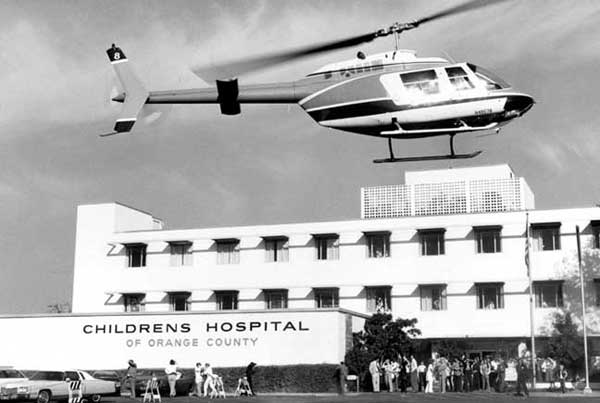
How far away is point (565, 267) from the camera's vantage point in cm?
5131

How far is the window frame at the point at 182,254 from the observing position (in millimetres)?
58812

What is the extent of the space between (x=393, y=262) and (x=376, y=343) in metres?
10.3

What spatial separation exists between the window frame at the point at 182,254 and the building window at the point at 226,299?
290 cm

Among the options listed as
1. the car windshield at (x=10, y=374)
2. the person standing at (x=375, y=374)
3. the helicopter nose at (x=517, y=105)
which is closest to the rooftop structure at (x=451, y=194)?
the person standing at (x=375, y=374)

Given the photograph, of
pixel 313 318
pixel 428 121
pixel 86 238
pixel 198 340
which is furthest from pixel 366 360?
pixel 86 238

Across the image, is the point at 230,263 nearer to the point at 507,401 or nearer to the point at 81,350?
the point at 81,350

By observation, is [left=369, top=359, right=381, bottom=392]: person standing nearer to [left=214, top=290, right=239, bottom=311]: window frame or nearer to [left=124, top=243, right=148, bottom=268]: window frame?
[left=214, top=290, right=239, bottom=311]: window frame

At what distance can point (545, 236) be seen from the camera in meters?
52.4

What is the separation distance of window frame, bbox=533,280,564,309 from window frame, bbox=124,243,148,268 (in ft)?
80.4

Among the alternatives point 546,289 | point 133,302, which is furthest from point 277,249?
point 546,289

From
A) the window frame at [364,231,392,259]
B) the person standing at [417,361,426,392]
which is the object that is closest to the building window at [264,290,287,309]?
the window frame at [364,231,392,259]

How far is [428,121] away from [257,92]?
4965mm

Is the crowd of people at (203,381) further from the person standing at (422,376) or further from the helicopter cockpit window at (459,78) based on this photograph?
the helicopter cockpit window at (459,78)

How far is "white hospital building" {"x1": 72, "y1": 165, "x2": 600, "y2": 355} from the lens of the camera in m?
51.6
